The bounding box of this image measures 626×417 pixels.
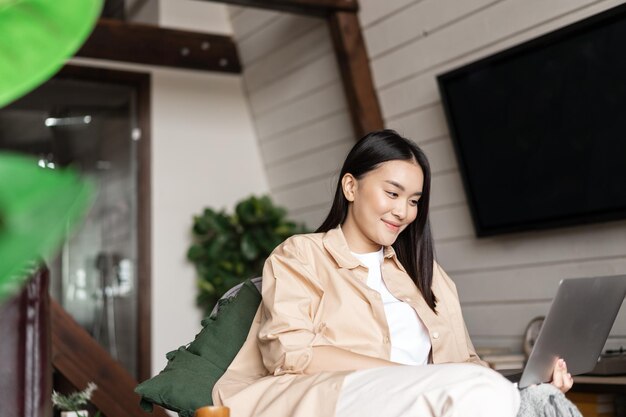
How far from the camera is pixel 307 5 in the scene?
405 centimetres

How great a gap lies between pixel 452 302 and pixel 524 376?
45cm

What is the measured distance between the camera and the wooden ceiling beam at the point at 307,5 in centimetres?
404

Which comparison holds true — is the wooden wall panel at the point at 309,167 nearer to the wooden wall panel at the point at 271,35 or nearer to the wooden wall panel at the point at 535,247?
the wooden wall panel at the point at 271,35

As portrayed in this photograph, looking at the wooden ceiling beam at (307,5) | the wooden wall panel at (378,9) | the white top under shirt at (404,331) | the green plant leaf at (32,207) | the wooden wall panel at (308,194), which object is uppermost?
the wooden ceiling beam at (307,5)

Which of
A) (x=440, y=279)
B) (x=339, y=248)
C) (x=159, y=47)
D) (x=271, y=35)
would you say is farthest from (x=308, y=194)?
(x=339, y=248)

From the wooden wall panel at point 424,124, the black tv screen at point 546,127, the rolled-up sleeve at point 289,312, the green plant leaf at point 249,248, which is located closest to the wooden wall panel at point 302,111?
the wooden wall panel at point 424,124

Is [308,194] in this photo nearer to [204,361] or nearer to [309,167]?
[309,167]

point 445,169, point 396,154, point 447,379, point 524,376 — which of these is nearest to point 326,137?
point 445,169

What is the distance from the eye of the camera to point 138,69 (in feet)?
16.3

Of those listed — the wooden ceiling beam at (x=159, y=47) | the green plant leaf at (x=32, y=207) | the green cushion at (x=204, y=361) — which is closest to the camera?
the green plant leaf at (x=32, y=207)

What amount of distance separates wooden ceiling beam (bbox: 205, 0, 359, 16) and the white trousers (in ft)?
9.06

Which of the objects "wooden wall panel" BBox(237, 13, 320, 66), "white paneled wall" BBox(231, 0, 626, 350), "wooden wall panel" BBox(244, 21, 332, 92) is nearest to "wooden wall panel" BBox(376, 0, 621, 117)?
"white paneled wall" BBox(231, 0, 626, 350)

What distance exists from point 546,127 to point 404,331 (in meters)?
1.43

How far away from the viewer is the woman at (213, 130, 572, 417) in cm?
173
